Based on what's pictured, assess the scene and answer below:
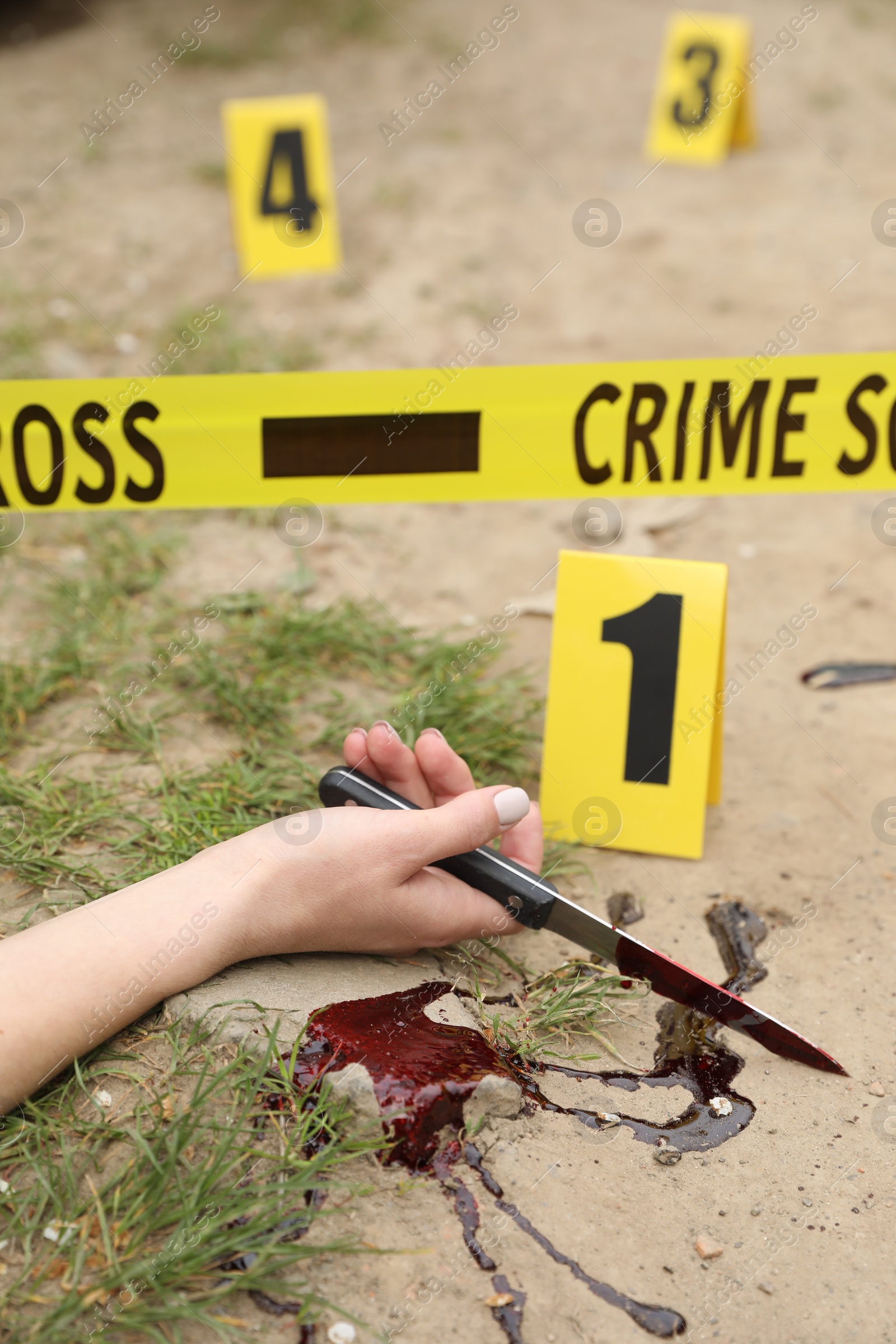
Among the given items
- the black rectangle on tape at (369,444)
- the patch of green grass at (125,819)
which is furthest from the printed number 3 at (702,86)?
the patch of green grass at (125,819)

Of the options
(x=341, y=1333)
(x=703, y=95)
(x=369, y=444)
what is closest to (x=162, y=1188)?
(x=341, y=1333)

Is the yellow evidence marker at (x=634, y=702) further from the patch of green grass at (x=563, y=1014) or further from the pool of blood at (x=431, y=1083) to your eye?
the pool of blood at (x=431, y=1083)

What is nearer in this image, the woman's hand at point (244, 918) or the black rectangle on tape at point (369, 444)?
the woman's hand at point (244, 918)

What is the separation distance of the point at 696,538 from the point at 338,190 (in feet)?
10.8

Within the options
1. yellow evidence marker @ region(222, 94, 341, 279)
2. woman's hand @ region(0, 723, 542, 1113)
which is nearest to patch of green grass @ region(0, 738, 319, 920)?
woman's hand @ region(0, 723, 542, 1113)

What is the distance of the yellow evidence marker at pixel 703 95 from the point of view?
5754 mm

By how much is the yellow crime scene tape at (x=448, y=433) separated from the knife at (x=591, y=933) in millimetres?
860

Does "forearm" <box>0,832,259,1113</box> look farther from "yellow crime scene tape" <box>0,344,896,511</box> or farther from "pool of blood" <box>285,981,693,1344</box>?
"yellow crime scene tape" <box>0,344,896,511</box>

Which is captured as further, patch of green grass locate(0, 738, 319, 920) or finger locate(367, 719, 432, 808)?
patch of green grass locate(0, 738, 319, 920)

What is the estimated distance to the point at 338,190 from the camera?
220 inches

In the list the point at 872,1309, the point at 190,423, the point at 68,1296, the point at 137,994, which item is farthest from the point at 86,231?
the point at 872,1309

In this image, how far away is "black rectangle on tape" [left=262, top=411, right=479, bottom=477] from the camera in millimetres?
2355

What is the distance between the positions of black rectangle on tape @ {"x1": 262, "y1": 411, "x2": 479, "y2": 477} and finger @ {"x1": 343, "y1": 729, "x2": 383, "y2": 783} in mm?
761

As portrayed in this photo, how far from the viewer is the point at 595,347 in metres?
4.43
